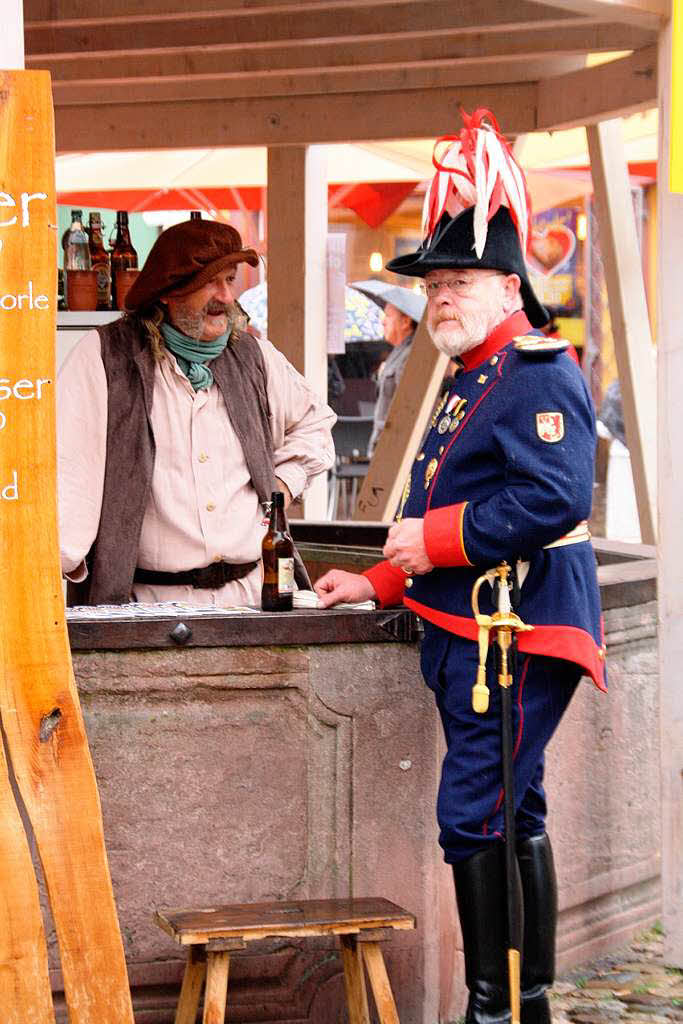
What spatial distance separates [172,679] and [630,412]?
402 centimetres


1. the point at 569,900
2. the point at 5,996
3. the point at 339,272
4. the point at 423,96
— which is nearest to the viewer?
the point at 5,996

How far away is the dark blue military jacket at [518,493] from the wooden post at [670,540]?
0.90 meters

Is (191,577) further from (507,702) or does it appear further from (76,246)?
(76,246)

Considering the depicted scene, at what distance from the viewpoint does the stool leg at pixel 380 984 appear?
3.53 m

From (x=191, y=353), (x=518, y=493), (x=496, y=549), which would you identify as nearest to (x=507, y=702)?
(x=496, y=549)

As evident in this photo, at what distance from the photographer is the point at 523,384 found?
358 cm

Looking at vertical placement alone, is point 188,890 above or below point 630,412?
below

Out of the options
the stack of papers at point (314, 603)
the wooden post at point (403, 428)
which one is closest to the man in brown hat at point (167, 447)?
the stack of papers at point (314, 603)

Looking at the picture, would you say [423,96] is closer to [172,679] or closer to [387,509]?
[387,509]

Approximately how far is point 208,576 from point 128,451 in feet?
1.26

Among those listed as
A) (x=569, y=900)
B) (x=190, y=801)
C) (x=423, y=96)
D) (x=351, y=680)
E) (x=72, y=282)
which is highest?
(x=423, y=96)

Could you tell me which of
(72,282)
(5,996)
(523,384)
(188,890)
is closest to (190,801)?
(188,890)

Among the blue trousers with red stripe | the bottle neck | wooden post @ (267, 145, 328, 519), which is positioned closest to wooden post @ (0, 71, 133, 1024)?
the blue trousers with red stripe

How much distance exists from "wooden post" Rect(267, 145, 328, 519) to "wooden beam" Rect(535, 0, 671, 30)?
3480 mm
